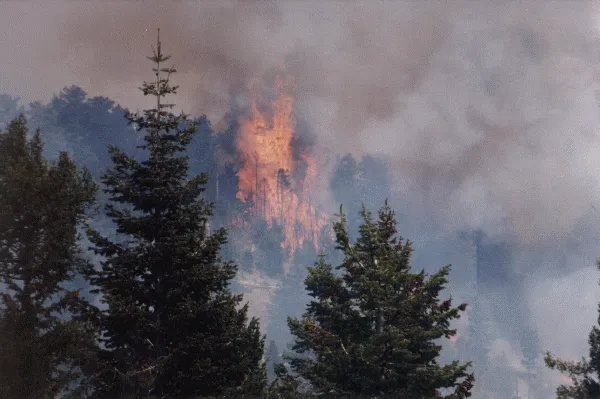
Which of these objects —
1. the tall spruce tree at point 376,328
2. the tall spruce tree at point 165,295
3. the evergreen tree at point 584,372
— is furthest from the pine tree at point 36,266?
the evergreen tree at point 584,372

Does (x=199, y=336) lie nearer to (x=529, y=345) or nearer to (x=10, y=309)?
(x=10, y=309)

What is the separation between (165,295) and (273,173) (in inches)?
6669

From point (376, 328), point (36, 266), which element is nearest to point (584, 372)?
point (376, 328)

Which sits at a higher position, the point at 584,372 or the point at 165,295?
the point at 165,295

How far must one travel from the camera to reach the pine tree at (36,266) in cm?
2503

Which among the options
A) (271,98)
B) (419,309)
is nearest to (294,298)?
(271,98)

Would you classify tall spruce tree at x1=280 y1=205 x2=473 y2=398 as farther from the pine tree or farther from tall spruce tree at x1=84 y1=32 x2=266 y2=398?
the pine tree

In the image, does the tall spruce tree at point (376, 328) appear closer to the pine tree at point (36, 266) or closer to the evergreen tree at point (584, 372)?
the pine tree at point (36, 266)

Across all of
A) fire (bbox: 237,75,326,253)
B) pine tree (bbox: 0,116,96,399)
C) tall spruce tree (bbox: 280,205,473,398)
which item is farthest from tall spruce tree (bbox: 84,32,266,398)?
fire (bbox: 237,75,326,253)

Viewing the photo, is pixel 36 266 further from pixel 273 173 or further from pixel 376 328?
pixel 273 173

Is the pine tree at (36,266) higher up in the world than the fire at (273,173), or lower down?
lower down

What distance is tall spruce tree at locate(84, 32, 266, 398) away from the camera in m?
23.0

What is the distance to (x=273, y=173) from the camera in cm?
19325

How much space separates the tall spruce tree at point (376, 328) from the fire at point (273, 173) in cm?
15562
